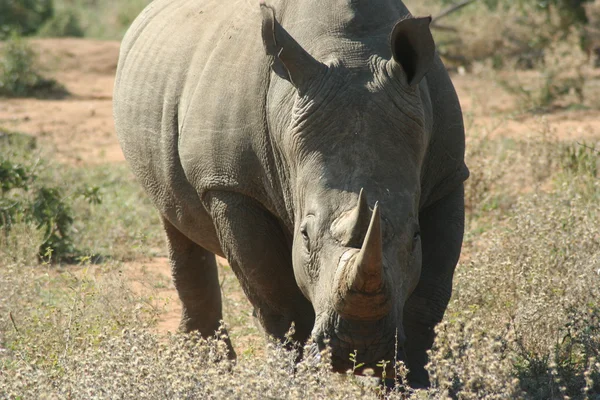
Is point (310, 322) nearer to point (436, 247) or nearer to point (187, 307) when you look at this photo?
point (436, 247)

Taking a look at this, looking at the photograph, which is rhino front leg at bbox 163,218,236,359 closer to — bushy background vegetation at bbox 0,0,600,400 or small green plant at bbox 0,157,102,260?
bushy background vegetation at bbox 0,0,600,400

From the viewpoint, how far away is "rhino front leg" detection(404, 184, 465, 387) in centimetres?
451

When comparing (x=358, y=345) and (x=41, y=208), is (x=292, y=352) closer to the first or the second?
(x=358, y=345)

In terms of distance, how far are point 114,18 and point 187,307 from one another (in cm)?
1809

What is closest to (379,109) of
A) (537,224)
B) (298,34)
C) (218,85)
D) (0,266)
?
(298,34)

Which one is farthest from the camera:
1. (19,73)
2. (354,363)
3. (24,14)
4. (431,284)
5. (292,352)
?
(24,14)

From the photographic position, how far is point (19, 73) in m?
15.4

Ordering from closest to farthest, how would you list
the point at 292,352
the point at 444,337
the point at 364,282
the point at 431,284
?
1. the point at 364,282
2. the point at 292,352
3. the point at 444,337
4. the point at 431,284

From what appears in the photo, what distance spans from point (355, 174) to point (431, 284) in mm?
938

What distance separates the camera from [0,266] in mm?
6852

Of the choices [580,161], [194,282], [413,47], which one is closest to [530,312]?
[413,47]

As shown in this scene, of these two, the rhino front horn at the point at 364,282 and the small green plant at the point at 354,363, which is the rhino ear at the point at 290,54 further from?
the small green plant at the point at 354,363

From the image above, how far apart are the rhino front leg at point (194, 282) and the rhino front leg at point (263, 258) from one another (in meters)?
1.44

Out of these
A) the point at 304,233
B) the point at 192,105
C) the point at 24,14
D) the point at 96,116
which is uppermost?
the point at 192,105
